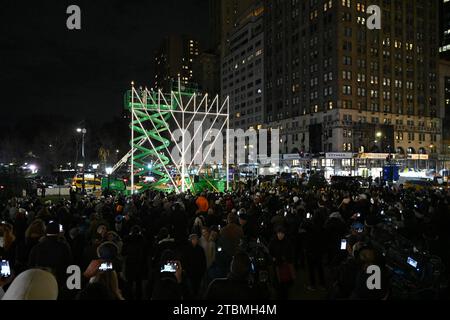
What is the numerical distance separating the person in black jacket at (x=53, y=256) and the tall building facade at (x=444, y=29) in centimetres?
13715

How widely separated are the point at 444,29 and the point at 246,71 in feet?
237

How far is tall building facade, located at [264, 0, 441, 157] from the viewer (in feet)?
230

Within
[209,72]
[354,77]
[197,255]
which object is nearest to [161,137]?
[197,255]

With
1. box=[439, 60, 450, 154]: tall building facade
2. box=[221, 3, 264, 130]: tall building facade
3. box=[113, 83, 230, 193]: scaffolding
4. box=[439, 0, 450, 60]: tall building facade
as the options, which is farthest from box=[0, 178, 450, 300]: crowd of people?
box=[439, 0, 450, 60]: tall building facade

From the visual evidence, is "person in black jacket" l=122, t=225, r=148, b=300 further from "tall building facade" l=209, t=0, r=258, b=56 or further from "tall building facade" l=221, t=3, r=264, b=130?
"tall building facade" l=209, t=0, r=258, b=56

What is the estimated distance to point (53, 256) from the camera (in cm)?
596

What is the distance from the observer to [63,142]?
61.6 meters

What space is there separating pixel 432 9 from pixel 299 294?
97.9m

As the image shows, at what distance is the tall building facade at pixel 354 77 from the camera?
230 ft

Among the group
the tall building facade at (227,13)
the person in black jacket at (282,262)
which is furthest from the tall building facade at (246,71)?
the person in black jacket at (282,262)

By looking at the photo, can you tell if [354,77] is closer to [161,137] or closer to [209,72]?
[161,137]

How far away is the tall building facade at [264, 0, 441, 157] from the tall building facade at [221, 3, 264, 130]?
8.14 meters

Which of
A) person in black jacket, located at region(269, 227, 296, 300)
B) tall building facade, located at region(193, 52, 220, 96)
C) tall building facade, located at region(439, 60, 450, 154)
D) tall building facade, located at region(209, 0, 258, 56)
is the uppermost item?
tall building facade, located at region(209, 0, 258, 56)
